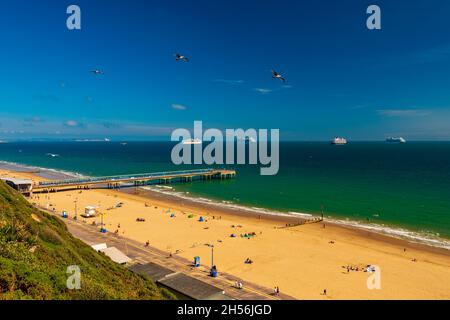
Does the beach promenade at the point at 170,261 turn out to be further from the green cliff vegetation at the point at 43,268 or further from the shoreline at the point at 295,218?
the shoreline at the point at 295,218

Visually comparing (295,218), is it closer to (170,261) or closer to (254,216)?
(254,216)

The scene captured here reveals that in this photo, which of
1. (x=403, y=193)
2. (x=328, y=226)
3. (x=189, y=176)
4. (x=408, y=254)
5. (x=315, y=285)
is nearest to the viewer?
(x=315, y=285)

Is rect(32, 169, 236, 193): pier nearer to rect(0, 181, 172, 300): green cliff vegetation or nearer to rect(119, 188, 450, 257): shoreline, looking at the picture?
rect(119, 188, 450, 257): shoreline

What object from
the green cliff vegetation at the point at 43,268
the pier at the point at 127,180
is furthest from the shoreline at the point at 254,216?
the green cliff vegetation at the point at 43,268

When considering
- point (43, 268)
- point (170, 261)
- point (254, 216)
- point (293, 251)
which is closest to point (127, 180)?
point (254, 216)

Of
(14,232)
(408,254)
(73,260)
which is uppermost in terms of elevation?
(14,232)

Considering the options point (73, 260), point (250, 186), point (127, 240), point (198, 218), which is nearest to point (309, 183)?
point (250, 186)

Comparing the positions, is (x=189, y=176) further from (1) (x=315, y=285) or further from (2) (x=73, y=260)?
(2) (x=73, y=260)
